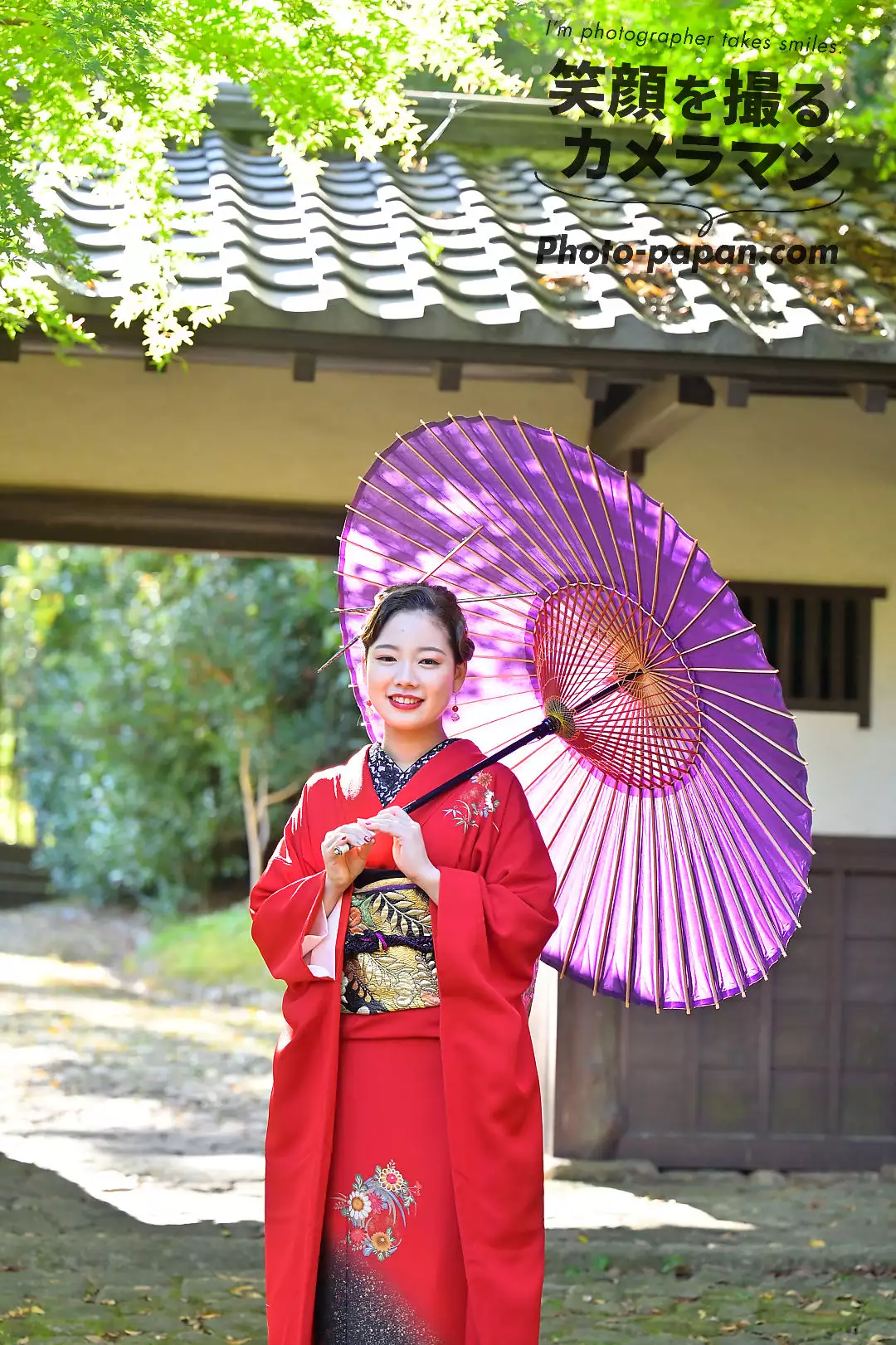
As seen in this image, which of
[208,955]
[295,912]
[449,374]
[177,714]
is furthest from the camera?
[177,714]

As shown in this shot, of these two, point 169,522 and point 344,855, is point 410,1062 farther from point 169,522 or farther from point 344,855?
point 169,522

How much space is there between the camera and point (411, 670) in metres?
2.70

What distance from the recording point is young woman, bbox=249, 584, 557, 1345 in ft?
8.51

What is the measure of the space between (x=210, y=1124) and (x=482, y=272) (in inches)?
171

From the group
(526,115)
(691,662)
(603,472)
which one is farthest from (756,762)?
(526,115)

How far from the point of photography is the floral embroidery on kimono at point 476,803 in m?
2.71

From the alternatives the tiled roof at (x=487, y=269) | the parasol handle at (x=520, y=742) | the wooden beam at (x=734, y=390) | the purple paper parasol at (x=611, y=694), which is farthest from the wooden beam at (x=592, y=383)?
the parasol handle at (x=520, y=742)

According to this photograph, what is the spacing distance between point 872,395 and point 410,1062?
2.93m

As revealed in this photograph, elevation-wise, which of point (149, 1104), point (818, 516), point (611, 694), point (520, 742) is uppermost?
point (818, 516)

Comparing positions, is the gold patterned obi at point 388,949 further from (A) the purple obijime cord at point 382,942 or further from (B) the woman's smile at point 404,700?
(B) the woman's smile at point 404,700

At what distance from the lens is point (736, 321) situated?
4.46 meters

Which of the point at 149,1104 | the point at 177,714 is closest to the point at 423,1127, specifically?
the point at 149,1104

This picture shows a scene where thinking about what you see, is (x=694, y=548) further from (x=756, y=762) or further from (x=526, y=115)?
(x=526, y=115)

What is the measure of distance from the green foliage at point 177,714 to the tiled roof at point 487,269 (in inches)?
278
